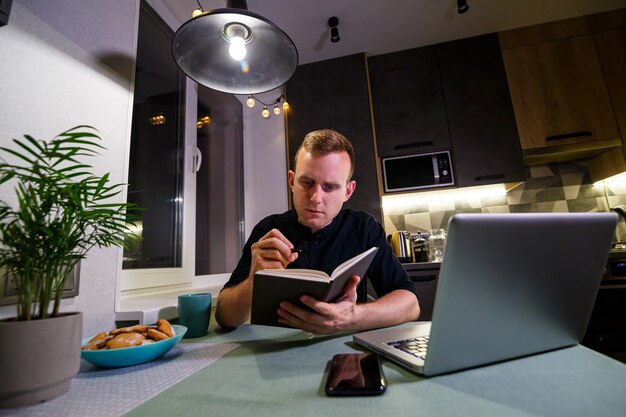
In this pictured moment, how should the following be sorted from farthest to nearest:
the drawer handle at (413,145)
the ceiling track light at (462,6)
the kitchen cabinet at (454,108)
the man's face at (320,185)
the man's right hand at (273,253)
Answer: the drawer handle at (413,145) → the kitchen cabinet at (454,108) → the ceiling track light at (462,6) → the man's face at (320,185) → the man's right hand at (273,253)

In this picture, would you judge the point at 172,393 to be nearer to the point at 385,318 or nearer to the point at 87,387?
the point at 87,387

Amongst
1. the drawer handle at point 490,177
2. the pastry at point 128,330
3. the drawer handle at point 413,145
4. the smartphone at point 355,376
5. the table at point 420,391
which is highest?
the drawer handle at point 413,145

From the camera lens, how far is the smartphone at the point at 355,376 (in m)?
0.43

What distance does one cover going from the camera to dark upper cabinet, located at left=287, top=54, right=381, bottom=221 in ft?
7.90

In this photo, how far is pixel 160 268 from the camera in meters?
1.62

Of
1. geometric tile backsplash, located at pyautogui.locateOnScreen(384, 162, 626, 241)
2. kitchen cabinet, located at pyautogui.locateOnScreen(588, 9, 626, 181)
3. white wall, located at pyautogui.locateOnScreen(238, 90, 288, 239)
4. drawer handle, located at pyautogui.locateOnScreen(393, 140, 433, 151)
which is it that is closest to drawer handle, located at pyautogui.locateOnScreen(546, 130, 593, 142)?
kitchen cabinet, located at pyautogui.locateOnScreen(588, 9, 626, 181)

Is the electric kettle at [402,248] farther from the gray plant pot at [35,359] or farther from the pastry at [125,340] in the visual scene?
the gray plant pot at [35,359]

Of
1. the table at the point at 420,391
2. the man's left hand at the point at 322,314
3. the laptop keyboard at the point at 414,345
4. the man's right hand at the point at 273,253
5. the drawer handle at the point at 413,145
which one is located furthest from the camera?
the drawer handle at the point at 413,145

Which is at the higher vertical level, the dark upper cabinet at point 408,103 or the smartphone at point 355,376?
the dark upper cabinet at point 408,103

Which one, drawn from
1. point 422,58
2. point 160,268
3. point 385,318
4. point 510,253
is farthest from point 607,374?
point 422,58

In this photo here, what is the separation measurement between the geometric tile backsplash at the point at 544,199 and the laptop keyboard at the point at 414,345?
2079 mm

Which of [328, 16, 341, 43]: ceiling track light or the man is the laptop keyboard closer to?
the man

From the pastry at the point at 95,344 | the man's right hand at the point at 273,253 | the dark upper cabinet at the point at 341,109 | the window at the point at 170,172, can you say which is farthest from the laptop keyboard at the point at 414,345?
the dark upper cabinet at the point at 341,109

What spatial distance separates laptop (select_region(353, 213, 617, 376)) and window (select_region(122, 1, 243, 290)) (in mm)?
1345
